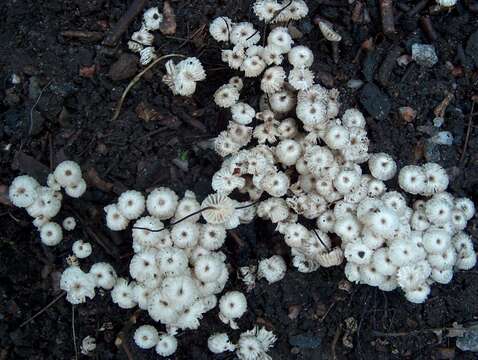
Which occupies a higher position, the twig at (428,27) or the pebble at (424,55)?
the twig at (428,27)

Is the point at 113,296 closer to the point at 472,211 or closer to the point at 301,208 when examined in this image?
the point at 301,208

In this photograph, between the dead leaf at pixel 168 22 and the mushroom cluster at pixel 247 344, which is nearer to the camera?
the mushroom cluster at pixel 247 344

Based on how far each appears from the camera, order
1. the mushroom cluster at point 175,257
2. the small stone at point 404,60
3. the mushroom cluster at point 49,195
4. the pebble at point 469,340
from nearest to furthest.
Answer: the mushroom cluster at point 175,257 → the mushroom cluster at point 49,195 → the pebble at point 469,340 → the small stone at point 404,60

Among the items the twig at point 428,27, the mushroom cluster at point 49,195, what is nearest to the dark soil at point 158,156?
the mushroom cluster at point 49,195

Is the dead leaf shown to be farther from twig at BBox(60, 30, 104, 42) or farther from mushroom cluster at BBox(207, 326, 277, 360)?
mushroom cluster at BBox(207, 326, 277, 360)

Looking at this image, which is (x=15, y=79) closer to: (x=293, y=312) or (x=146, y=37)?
(x=146, y=37)

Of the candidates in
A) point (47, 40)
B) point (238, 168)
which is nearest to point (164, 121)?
point (238, 168)

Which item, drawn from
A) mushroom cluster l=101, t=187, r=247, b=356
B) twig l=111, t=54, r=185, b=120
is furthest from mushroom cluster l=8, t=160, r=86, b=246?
twig l=111, t=54, r=185, b=120

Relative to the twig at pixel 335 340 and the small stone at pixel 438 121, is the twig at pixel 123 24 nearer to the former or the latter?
the small stone at pixel 438 121
